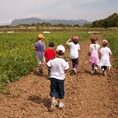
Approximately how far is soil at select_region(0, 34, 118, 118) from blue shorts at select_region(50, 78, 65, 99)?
41 centimetres

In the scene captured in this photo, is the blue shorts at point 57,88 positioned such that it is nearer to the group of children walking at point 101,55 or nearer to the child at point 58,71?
the child at point 58,71

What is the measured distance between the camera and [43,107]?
5.98 m

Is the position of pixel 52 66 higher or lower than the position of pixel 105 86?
higher

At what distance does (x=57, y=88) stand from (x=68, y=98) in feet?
3.06

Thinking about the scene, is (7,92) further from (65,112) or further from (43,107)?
(65,112)

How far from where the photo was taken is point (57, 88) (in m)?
5.96

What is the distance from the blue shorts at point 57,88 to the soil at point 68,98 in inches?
16.1

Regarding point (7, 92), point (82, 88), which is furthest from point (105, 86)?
point (7, 92)

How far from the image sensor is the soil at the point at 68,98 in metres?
5.59

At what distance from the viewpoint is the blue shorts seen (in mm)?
5828

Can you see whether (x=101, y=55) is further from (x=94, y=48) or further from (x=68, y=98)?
(x=68, y=98)

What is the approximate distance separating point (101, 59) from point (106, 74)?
0.80 m

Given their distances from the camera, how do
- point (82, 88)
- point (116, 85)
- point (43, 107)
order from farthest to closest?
point (116, 85) → point (82, 88) → point (43, 107)

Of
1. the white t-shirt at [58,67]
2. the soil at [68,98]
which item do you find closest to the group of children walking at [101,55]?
the soil at [68,98]
